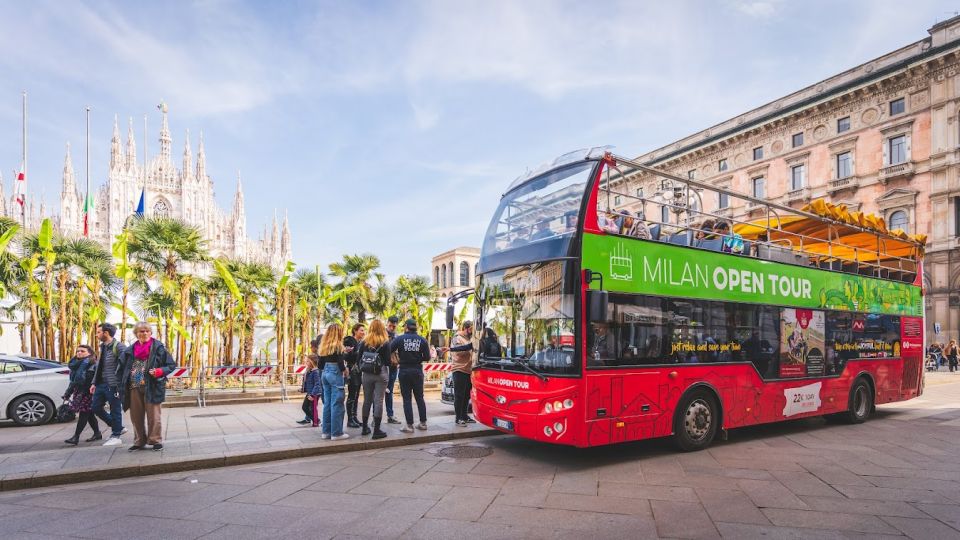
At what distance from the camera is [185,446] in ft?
26.3

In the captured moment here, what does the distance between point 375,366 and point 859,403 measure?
943cm

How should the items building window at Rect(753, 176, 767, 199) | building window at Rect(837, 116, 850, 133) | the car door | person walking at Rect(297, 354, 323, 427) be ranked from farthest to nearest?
building window at Rect(753, 176, 767, 199) → building window at Rect(837, 116, 850, 133) → the car door → person walking at Rect(297, 354, 323, 427)

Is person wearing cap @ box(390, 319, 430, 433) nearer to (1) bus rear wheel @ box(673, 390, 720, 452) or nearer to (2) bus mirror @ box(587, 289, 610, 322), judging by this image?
(2) bus mirror @ box(587, 289, 610, 322)

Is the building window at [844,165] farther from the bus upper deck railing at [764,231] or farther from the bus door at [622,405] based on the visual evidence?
the bus door at [622,405]

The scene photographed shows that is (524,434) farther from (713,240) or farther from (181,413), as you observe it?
(181,413)

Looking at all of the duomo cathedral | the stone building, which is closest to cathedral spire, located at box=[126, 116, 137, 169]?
the duomo cathedral

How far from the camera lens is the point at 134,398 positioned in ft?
25.2

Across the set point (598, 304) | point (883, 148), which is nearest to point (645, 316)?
point (598, 304)

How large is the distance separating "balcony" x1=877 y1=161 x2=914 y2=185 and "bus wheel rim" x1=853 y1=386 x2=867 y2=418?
30.3 metres

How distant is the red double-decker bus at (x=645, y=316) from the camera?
700 centimetres

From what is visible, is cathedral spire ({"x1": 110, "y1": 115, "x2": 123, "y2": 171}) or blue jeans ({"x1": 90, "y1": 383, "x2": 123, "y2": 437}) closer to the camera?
blue jeans ({"x1": 90, "y1": 383, "x2": 123, "y2": 437})

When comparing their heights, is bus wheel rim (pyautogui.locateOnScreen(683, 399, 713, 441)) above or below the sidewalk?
above

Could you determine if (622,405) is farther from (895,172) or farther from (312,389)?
(895,172)

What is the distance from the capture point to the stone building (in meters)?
32.3
